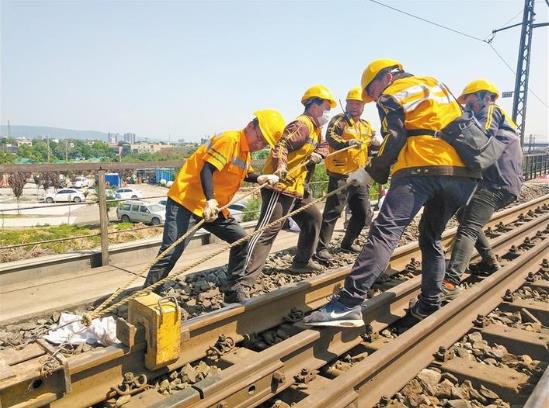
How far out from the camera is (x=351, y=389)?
8.75 feet

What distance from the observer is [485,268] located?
5.61 meters

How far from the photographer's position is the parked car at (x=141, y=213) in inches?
1180

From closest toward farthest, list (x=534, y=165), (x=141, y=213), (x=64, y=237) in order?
(x=64, y=237), (x=534, y=165), (x=141, y=213)

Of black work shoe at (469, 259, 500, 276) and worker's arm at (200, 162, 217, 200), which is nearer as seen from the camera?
worker's arm at (200, 162, 217, 200)

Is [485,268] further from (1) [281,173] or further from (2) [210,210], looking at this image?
(2) [210,210]

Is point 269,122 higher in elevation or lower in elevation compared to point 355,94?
lower

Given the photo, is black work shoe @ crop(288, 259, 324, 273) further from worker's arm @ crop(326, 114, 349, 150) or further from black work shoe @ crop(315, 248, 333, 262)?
worker's arm @ crop(326, 114, 349, 150)

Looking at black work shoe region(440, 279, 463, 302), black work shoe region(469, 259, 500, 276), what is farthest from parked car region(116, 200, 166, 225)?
black work shoe region(440, 279, 463, 302)

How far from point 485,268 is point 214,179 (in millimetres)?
3580

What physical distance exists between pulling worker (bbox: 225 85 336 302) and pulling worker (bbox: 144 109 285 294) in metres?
0.36

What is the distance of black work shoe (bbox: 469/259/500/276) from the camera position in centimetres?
554

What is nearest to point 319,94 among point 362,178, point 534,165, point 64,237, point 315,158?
point 315,158

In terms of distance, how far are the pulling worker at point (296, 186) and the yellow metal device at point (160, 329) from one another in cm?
142

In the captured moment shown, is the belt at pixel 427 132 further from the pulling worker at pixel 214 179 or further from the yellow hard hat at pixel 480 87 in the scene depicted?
the yellow hard hat at pixel 480 87
